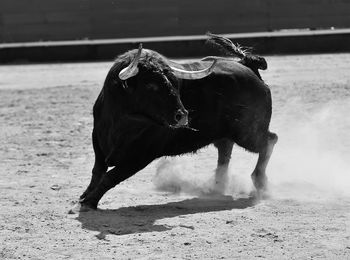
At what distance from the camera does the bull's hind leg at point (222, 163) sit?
25.0 ft

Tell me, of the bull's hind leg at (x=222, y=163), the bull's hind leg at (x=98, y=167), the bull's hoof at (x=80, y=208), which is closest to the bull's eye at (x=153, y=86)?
the bull's hind leg at (x=98, y=167)

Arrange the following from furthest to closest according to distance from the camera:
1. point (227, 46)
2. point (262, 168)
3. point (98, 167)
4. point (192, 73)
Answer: point (227, 46), point (262, 168), point (98, 167), point (192, 73)

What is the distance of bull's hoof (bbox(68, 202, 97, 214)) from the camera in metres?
6.56

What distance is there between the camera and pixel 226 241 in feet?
18.4

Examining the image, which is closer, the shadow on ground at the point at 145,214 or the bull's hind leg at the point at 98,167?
the shadow on ground at the point at 145,214

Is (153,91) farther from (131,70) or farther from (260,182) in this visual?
(260,182)

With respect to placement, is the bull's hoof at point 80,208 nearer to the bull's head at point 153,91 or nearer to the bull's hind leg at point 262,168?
the bull's head at point 153,91

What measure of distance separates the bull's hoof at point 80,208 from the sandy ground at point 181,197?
81 millimetres

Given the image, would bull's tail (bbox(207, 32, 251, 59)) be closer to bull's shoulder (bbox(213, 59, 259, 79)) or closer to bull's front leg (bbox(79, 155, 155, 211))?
bull's shoulder (bbox(213, 59, 259, 79))

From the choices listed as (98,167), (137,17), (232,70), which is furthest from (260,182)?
(137,17)

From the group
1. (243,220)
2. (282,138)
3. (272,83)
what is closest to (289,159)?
(282,138)

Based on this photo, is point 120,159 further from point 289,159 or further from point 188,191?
point 289,159

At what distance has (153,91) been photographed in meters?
6.33

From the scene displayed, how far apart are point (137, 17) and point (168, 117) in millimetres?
14897
